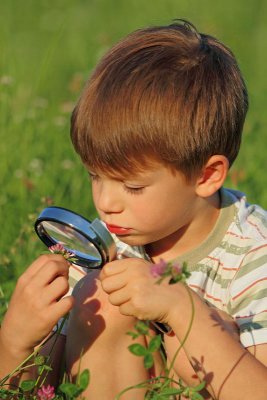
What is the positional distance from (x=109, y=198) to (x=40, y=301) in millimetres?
340

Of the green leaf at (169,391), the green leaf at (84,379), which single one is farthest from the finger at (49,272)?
the green leaf at (169,391)

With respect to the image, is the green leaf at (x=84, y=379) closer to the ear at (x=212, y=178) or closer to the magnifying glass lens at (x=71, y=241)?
the magnifying glass lens at (x=71, y=241)

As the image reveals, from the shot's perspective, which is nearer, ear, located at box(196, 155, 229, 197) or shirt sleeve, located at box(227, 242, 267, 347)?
shirt sleeve, located at box(227, 242, 267, 347)

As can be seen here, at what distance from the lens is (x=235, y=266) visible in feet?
9.95

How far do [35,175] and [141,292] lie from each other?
193 centimetres

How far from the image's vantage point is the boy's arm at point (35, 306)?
2695 millimetres

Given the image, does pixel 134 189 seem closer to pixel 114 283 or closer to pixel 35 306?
pixel 114 283

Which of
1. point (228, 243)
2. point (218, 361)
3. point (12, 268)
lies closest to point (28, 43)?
point (12, 268)

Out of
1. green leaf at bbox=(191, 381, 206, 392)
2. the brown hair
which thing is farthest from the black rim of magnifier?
green leaf at bbox=(191, 381, 206, 392)

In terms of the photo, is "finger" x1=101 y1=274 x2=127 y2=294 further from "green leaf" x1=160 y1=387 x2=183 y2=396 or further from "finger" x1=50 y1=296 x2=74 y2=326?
"green leaf" x1=160 y1=387 x2=183 y2=396

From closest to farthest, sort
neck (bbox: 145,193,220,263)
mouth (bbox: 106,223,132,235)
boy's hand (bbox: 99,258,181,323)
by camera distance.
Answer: boy's hand (bbox: 99,258,181,323), mouth (bbox: 106,223,132,235), neck (bbox: 145,193,220,263)

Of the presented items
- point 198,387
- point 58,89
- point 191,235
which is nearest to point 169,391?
point 198,387

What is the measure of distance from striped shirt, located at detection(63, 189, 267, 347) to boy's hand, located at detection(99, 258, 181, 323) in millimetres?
314

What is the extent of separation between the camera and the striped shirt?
2902 mm
